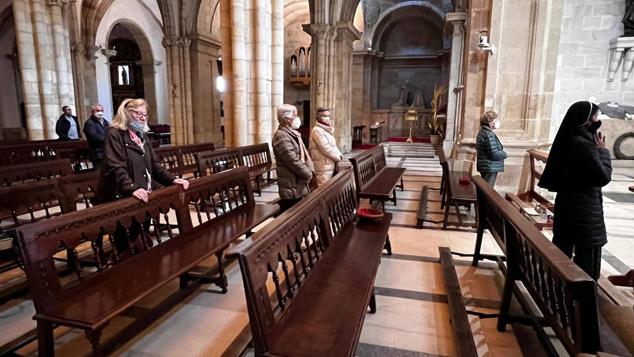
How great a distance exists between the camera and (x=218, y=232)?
316 centimetres

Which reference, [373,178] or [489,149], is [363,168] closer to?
[373,178]

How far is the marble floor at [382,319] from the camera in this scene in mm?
2301

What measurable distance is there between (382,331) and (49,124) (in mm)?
10390

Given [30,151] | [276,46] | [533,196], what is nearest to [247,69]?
[276,46]

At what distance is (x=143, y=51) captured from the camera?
765 inches

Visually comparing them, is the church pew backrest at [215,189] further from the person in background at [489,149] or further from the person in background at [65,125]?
the person in background at [65,125]

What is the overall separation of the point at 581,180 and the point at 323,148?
2651 mm

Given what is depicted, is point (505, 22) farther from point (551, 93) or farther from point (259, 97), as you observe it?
point (259, 97)

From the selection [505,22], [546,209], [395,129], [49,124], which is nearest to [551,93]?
[505,22]

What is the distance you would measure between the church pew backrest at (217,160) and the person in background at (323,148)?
166cm

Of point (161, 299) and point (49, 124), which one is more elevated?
point (49, 124)

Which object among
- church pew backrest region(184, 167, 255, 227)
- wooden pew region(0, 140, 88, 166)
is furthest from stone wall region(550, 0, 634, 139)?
wooden pew region(0, 140, 88, 166)

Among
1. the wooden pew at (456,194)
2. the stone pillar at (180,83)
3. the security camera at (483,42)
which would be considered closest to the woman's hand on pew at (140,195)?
the wooden pew at (456,194)

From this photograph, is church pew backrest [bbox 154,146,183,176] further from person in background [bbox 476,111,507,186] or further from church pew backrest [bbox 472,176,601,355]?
church pew backrest [bbox 472,176,601,355]
